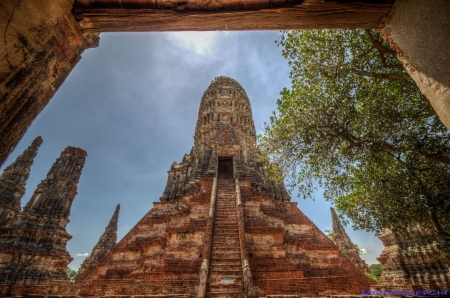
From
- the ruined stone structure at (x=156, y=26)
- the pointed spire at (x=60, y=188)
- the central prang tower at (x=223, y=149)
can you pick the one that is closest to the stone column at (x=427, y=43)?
the ruined stone structure at (x=156, y=26)

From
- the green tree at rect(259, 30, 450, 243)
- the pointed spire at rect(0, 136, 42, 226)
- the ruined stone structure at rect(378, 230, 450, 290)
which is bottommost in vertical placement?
the ruined stone structure at rect(378, 230, 450, 290)

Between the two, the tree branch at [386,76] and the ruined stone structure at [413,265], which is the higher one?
the tree branch at [386,76]

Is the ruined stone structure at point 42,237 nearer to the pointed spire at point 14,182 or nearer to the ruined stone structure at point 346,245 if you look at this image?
the pointed spire at point 14,182

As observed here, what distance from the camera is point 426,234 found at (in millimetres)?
9086

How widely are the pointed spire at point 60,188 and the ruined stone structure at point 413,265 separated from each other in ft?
60.8

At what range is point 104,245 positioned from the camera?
23.8 metres

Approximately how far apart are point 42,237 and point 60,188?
358 cm

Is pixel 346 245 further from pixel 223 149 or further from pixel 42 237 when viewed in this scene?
pixel 42 237

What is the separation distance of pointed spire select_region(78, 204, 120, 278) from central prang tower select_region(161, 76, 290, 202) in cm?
1118

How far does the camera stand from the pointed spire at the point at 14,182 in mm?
19875

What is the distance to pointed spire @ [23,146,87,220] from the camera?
585 inches

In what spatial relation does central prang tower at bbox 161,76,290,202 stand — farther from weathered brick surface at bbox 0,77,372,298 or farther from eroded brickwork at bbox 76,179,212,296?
eroded brickwork at bbox 76,179,212,296

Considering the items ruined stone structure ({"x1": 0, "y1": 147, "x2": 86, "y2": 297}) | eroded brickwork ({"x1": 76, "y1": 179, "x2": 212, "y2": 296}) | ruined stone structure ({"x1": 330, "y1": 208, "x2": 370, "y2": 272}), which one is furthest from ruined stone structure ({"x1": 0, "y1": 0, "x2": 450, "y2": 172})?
ruined stone structure ({"x1": 330, "y1": 208, "x2": 370, "y2": 272})

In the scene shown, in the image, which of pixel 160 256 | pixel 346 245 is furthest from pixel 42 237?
pixel 346 245
